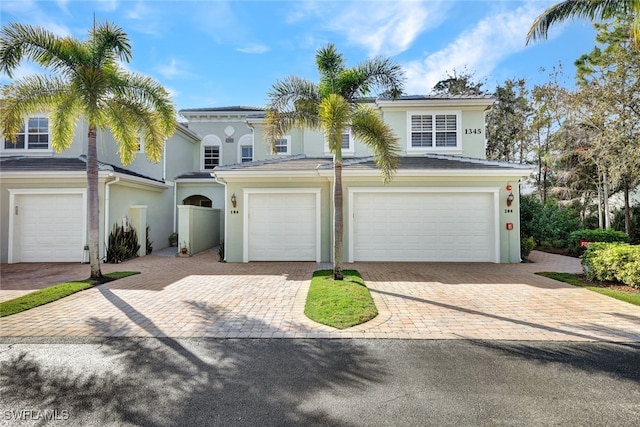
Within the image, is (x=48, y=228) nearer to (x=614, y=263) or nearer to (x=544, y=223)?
(x=614, y=263)

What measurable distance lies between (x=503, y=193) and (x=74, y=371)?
11.9 meters

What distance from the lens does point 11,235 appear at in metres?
11.0

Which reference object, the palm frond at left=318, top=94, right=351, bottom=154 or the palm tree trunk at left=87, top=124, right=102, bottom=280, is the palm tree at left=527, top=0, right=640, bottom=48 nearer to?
the palm frond at left=318, top=94, right=351, bottom=154

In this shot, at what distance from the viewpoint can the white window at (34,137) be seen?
13.3 metres

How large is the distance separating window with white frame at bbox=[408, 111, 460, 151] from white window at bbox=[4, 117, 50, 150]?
15.9 m

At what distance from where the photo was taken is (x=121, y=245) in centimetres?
1159

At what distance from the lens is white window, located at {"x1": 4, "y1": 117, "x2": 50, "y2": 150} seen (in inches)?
525

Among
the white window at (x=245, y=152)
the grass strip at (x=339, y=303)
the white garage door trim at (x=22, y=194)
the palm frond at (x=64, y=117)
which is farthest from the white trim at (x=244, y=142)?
the grass strip at (x=339, y=303)

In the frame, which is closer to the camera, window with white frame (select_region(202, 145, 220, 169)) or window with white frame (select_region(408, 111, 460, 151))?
window with white frame (select_region(408, 111, 460, 151))

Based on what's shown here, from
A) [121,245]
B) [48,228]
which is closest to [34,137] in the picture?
[48,228]

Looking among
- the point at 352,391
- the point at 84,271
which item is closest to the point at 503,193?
the point at 352,391

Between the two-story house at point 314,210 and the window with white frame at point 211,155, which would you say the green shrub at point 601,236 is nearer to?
the two-story house at point 314,210

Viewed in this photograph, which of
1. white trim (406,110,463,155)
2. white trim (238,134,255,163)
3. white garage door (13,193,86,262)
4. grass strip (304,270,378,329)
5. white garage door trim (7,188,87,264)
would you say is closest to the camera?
grass strip (304,270,378,329)

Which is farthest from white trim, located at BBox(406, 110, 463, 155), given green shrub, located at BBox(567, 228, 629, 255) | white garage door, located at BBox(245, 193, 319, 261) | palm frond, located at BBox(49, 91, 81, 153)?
palm frond, located at BBox(49, 91, 81, 153)
